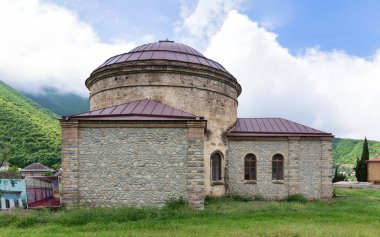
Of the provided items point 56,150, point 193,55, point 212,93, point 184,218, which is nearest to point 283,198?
point 212,93

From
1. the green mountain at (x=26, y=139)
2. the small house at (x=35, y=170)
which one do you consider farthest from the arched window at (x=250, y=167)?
the green mountain at (x=26, y=139)

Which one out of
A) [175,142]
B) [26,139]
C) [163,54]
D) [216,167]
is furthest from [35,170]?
[175,142]

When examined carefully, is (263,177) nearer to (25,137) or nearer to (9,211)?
(9,211)

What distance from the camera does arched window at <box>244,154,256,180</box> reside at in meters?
16.3

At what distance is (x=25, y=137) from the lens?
52781 mm

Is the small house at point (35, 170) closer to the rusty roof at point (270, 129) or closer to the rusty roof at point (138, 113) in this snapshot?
the rusty roof at point (270, 129)

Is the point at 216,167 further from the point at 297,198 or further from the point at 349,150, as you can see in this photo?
the point at 349,150

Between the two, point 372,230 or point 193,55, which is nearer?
point 372,230

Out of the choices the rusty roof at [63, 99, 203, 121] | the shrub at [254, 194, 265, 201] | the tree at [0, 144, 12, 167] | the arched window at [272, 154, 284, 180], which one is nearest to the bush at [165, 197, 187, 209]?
the rusty roof at [63, 99, 203, 121]

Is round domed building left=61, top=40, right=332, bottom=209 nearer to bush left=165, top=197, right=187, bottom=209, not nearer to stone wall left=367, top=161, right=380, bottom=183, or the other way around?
bush left=165, top=197, right=187, bottom=209

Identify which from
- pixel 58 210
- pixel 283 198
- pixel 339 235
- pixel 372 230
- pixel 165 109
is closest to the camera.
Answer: pixel 339 235

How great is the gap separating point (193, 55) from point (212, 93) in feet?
8.38

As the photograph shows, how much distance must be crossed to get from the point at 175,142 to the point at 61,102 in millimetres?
114266

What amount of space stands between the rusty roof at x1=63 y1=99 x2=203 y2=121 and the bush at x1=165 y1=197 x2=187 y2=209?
2.97 m
